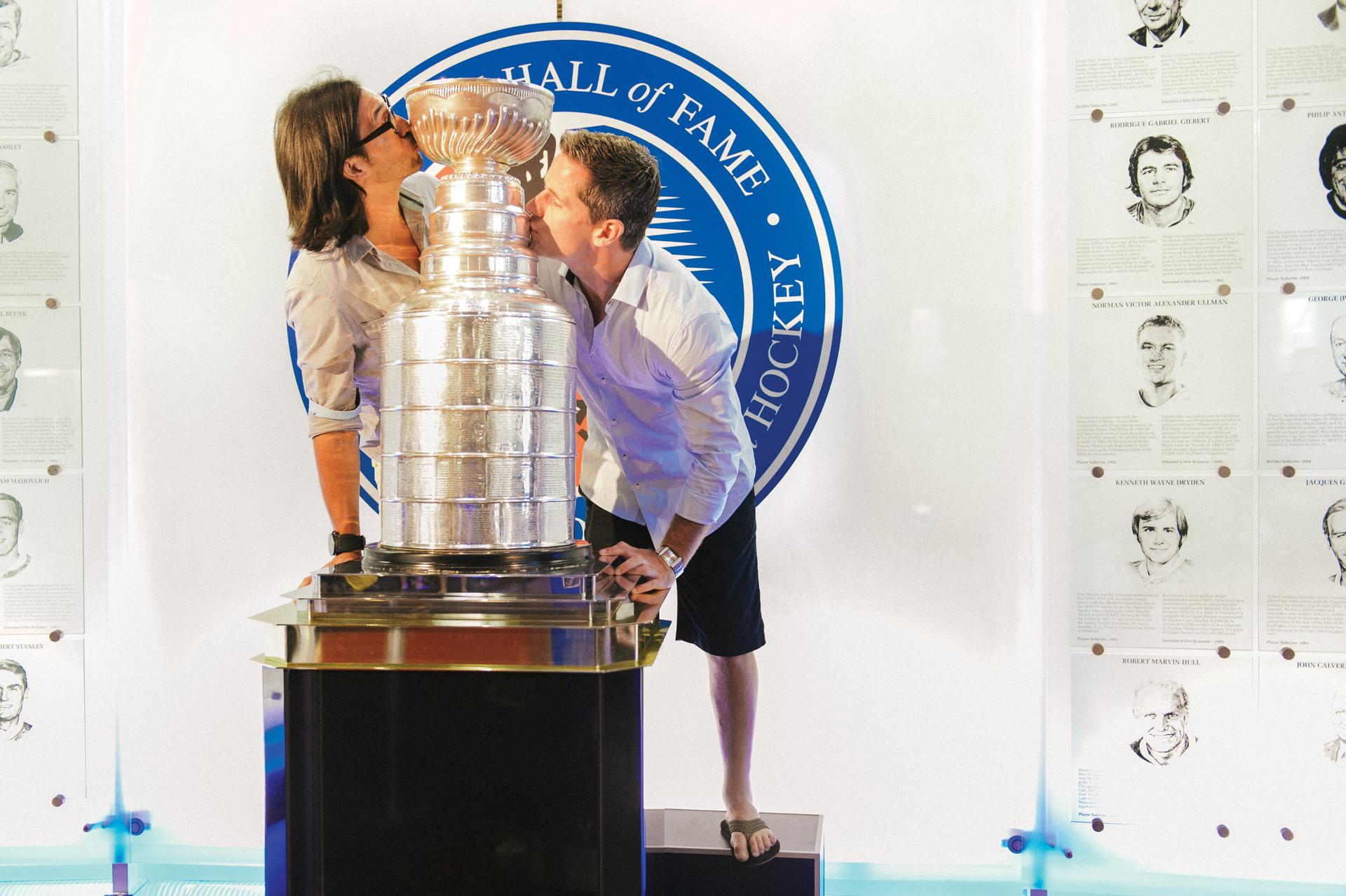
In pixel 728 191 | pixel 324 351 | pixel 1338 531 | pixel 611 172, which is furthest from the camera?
pixel 728 191

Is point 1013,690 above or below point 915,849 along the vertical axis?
above

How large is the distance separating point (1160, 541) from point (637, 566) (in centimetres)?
168

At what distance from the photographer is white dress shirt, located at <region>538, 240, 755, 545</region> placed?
83.7 inches

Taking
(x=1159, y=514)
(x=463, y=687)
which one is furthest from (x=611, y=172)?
(x=1159, y=514)

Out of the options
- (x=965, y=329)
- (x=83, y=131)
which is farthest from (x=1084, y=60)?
(x=83, y=131)

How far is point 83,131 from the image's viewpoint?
299 centimetres

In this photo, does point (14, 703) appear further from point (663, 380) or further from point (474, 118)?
point (474, 118)

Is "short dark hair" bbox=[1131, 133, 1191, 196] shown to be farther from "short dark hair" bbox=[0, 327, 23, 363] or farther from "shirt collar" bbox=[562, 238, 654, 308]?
"short dark hair" bbox=[0, 327, 23, 363]

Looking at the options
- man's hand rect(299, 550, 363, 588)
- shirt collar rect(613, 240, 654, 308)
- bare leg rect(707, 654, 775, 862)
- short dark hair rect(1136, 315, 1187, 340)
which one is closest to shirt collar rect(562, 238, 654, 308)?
shirt collar rect(613, 240, 654, 308)

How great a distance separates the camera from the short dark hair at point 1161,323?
2.79m

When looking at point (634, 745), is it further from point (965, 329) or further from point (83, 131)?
point (83, 131)

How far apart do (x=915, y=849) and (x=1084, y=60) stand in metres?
2.22

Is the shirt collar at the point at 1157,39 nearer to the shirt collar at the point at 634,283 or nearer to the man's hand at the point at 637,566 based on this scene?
the shirt collar at the point at 634,283

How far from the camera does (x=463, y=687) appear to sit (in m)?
1.60
